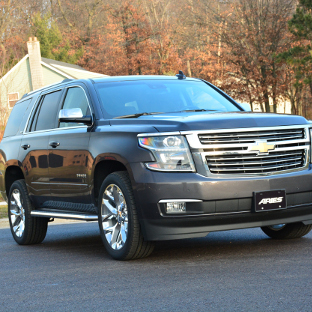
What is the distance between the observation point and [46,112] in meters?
8.38

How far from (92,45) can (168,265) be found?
5999cm

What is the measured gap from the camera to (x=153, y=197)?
5.75 metres

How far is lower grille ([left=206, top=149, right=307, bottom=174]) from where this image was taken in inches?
228

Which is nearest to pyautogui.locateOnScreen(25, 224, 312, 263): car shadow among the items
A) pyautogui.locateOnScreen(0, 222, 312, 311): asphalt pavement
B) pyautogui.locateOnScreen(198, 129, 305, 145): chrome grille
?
pyautogui.locateOnScreen(0, 222, 312, 311): asphalt pavement

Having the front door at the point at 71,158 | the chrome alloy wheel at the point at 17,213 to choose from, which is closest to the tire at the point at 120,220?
the front door at the point at 71,158

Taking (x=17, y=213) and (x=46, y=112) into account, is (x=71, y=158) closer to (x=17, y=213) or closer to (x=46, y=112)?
(x=46, y=112)

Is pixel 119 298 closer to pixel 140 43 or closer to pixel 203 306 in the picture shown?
pixel 203 306

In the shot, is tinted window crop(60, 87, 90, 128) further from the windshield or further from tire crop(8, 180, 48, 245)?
tire crop(8, 180, 48, 245)

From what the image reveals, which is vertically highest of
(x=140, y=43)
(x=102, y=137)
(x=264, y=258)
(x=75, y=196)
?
(x=140, y=43)

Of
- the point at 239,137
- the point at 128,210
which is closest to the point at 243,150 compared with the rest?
the point at 239,137

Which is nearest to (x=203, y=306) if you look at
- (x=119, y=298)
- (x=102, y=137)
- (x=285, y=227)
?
(x=119, y=298)

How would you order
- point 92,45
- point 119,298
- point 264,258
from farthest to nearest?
1. point 92,45
2. point 264,258
3. point 119,298

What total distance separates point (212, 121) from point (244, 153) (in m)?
0.45

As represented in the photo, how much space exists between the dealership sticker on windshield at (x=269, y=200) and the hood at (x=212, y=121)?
68 centimetres
